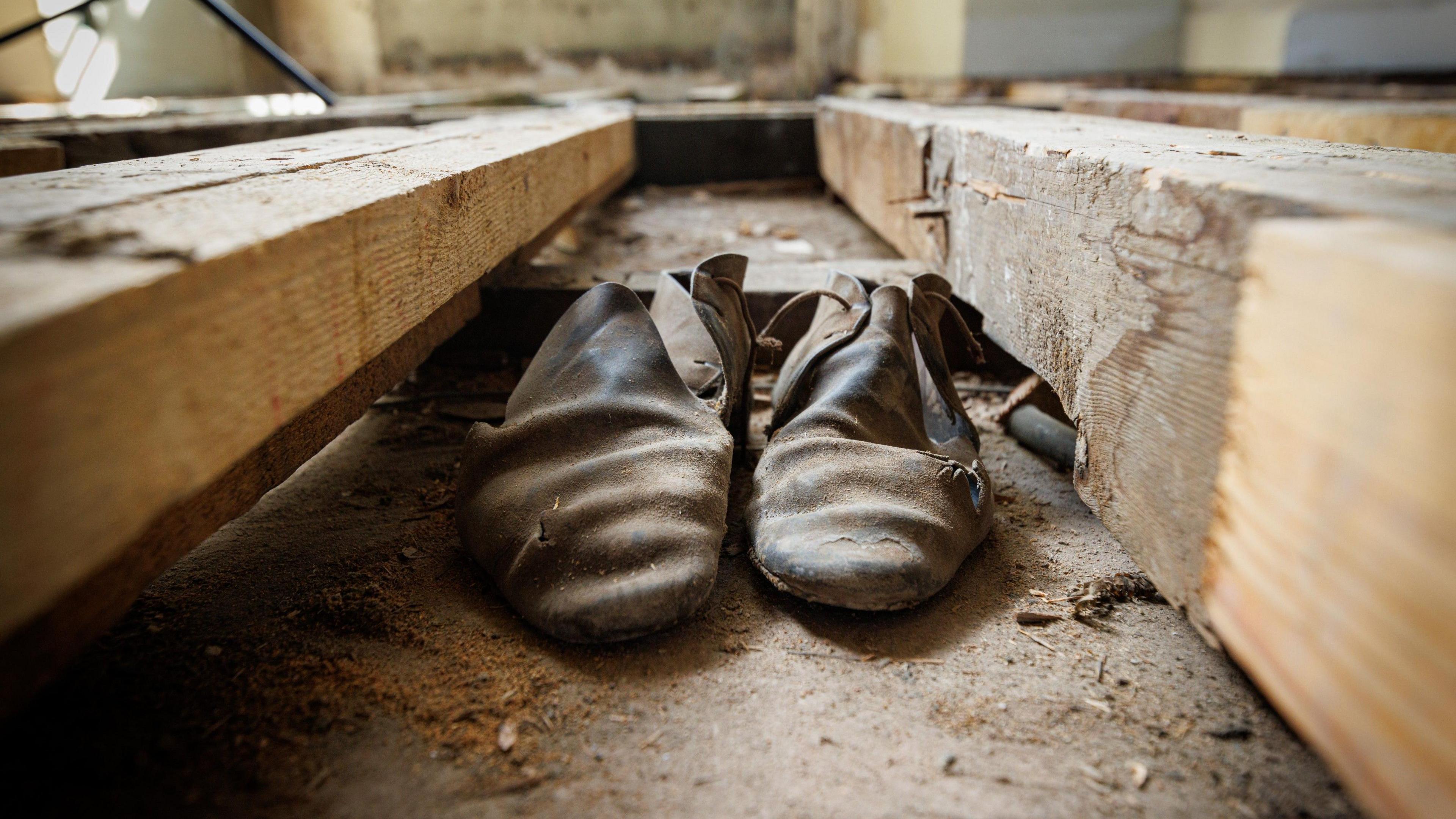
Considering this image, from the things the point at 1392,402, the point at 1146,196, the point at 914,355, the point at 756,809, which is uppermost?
the point at 1146,196

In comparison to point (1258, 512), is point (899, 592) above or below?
below

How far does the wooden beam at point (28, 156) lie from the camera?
2652mm

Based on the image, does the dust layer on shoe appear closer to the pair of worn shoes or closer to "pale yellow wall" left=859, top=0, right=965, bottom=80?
the pair of worn shoes

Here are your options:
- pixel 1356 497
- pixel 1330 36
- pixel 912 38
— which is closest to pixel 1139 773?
pixel 1356 497

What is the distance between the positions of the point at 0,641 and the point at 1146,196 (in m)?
1.32

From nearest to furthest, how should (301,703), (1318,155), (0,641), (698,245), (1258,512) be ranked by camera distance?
(0,641), (1258,512), (301,703), (1318,155), (698,245)

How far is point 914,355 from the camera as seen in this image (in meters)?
1.73

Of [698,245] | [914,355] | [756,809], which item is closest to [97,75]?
[698,245]

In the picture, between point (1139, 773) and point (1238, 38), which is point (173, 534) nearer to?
point (1139, 773)

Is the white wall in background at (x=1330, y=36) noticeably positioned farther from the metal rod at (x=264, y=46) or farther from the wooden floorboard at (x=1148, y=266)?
the metal rod at (x=264, y=46)

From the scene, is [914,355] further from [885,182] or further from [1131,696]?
[885,182]

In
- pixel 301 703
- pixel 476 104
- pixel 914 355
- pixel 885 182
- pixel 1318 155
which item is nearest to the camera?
pixel 301 703

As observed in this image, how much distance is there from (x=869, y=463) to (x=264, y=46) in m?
4.38

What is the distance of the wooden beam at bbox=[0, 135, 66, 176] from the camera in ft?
8.70
